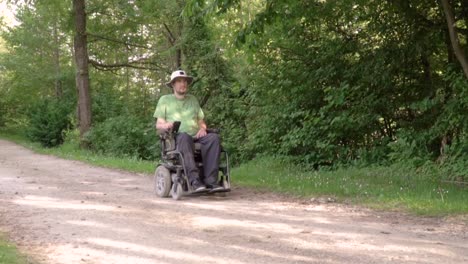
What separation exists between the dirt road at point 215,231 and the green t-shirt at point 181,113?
1058 millimetres

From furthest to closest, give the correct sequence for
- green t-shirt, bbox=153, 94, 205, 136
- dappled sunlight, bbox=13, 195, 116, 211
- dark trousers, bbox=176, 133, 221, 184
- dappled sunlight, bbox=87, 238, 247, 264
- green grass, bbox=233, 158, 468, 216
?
1. green t-shirt, bbox=153, 94, 205, 136
2. dark trousers, bbox=176, 133, 221, 184
3. dappled sunlight, bbox=13, 195, 116, 211
4. green grass, bbox=233, 158, 468, 216
5. dappled sunlight, bbox=87, 238, 247, 264

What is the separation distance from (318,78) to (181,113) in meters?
5.90

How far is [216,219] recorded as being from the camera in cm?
598

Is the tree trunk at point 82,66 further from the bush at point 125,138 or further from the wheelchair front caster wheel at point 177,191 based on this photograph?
the wheelchair front caster wheel at point 177,191

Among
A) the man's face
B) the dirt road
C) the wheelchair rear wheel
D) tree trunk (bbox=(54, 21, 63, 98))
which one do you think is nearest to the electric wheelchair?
the wheelchair rear wheel

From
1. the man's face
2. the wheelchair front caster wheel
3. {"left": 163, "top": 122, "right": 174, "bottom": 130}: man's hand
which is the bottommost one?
the wheelchair front caster wheel

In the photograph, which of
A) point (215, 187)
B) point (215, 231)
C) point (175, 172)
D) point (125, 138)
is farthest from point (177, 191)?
point (125, 138)

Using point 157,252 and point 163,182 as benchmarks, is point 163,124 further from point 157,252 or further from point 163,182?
point 157,252

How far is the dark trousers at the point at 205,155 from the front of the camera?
24.0ft

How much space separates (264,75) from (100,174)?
5.06m

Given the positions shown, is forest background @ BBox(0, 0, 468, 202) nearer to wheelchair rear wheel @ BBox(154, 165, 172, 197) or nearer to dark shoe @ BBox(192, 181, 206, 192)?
A: wheelchair rear wheel @ BBox(154, 165, 172, 197)

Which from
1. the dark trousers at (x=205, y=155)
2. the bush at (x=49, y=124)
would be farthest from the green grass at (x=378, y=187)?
the bush at (x=49, y=124)

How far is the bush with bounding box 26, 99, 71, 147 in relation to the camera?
23969 millimetres

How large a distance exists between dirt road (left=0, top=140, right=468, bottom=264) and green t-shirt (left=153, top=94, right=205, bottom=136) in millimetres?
1058
